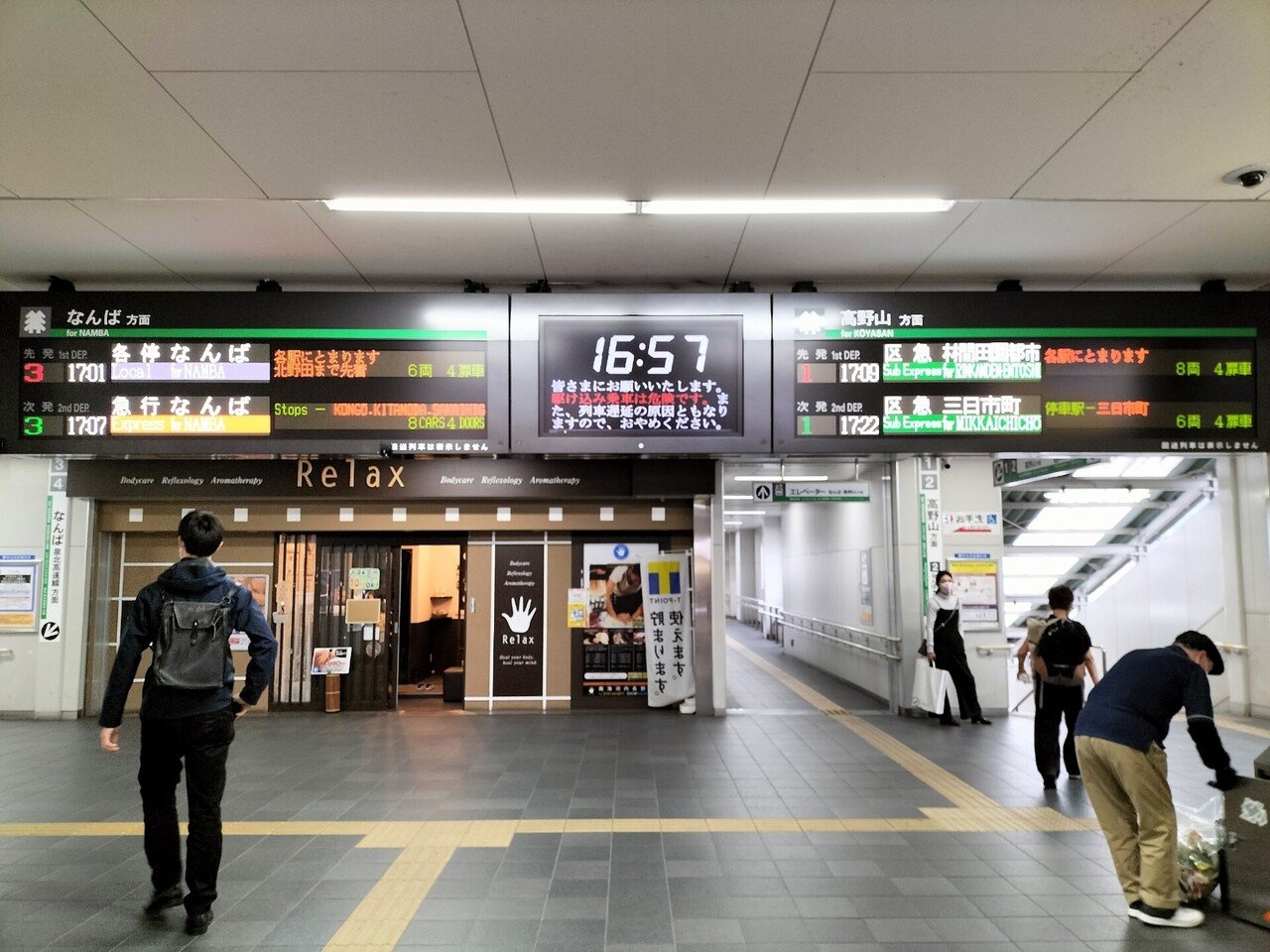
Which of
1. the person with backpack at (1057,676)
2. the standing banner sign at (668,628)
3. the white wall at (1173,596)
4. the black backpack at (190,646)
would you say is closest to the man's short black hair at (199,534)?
the black backpack at (190,646)

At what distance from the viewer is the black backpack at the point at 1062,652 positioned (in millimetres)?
5770

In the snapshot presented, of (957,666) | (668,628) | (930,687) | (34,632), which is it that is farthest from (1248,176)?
(34,632)

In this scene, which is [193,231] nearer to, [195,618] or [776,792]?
[195,618]

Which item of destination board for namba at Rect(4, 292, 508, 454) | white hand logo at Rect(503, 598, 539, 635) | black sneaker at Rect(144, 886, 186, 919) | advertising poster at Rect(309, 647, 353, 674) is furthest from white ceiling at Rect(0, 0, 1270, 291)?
advertising poster at Rect(309, 647, 353, 674)

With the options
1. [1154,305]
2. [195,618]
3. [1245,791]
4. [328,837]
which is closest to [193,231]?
[195,618]

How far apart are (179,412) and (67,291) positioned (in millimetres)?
1087

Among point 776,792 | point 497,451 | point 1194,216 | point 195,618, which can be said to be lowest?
point 776,792

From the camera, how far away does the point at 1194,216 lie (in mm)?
5094

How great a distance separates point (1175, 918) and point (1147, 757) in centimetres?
66

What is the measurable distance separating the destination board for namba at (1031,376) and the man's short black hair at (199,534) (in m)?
3.25

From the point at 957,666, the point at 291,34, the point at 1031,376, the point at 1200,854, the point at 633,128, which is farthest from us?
the point at 957,666

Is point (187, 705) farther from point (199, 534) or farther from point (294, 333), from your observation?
point (294, 333)

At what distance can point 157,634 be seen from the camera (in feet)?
11.6

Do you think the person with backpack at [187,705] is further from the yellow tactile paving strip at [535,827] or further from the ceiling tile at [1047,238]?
the ceiling tile at [1047,238]
